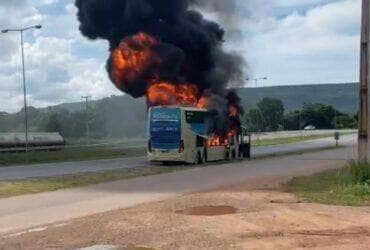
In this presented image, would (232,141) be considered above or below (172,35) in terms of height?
below

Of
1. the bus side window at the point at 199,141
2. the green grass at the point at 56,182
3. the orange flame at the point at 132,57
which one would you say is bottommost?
the green grass at the point at 56,182

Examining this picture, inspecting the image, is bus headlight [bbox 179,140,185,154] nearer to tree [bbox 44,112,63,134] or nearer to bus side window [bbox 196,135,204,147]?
bus side window [bbox 196,135,204,147]

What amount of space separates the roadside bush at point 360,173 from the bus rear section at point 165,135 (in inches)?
625

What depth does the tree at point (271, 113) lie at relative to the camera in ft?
427

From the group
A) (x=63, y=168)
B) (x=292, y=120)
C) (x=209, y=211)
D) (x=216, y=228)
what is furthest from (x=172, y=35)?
(x=292, y=120)

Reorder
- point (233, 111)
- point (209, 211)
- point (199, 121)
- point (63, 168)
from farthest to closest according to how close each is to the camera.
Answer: point (233, 111)
point (199, 121)
point (63, 168)
point (209, 211)

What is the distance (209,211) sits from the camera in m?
13.9

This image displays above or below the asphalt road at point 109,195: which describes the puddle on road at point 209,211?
above

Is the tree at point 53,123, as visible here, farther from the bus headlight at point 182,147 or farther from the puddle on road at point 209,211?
the puddle on road at point 209,211

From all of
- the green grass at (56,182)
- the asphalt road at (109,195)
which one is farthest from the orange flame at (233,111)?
the green grass at (56,182)

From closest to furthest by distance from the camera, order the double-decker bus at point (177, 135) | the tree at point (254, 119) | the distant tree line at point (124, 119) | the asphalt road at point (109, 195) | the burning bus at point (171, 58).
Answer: the asphalt road at point (109, 195)
the double-decker bus at point (177, 135)
the burning bus at point (171, 58)
the distant tree line at point (124, 119)
the tree at point (254, 119)

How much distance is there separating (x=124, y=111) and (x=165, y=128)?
146ft

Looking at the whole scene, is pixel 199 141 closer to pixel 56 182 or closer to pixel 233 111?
pixel 233 111

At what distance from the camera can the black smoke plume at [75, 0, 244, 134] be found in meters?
39.9
